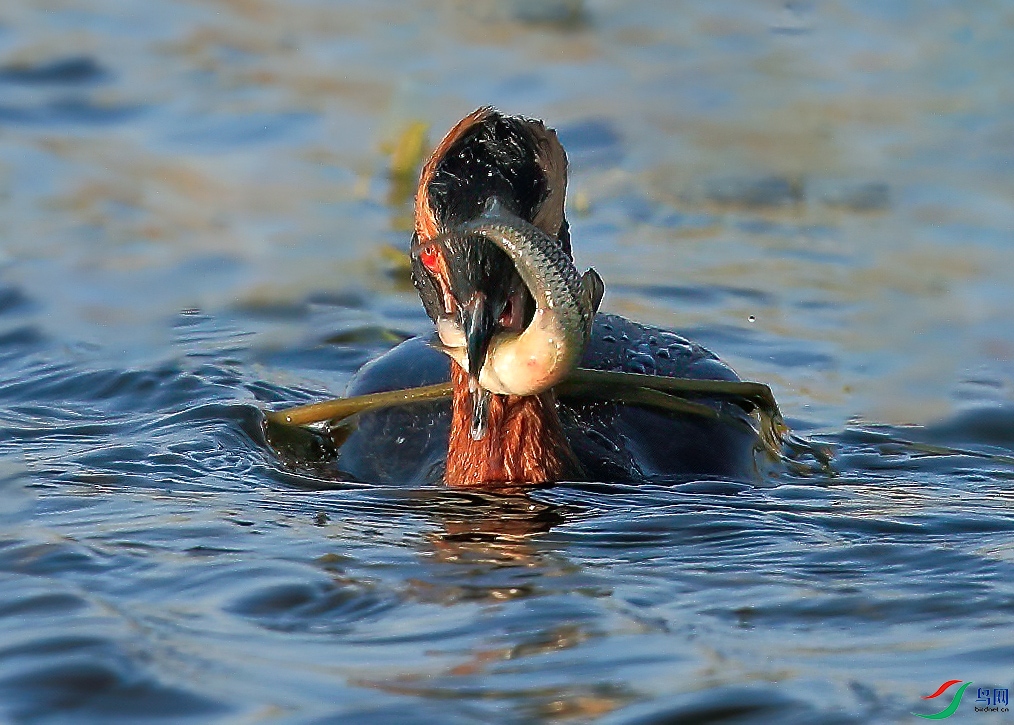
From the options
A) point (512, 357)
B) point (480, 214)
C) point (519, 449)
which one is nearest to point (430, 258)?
point (480, 214)

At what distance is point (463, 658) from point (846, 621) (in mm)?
1067

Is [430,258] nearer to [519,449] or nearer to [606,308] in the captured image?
[519,449]

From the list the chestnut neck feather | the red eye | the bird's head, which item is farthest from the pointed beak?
the chestnut neck feather

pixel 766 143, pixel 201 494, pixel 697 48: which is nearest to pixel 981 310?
pixel 766 143

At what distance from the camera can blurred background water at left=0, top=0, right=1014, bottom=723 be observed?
4.76 meters

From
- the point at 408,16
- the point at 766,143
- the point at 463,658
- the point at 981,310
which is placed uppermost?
the point at 408,16

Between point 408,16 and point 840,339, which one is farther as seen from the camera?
point 408,16

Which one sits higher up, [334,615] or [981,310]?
[981,310]

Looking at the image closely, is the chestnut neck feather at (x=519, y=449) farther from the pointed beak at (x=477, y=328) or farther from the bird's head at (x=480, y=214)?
the pointed beak at (x=477, y=328)

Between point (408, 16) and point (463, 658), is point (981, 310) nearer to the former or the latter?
point (408, 16)

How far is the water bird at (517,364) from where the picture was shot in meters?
6.14

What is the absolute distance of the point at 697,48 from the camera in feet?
42.3

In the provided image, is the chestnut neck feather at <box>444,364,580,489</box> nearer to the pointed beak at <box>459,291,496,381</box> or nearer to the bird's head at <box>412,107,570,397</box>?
the bird's head at <box>412,107,570,397</box>

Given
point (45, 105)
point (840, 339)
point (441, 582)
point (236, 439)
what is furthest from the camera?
point (45, 105)
